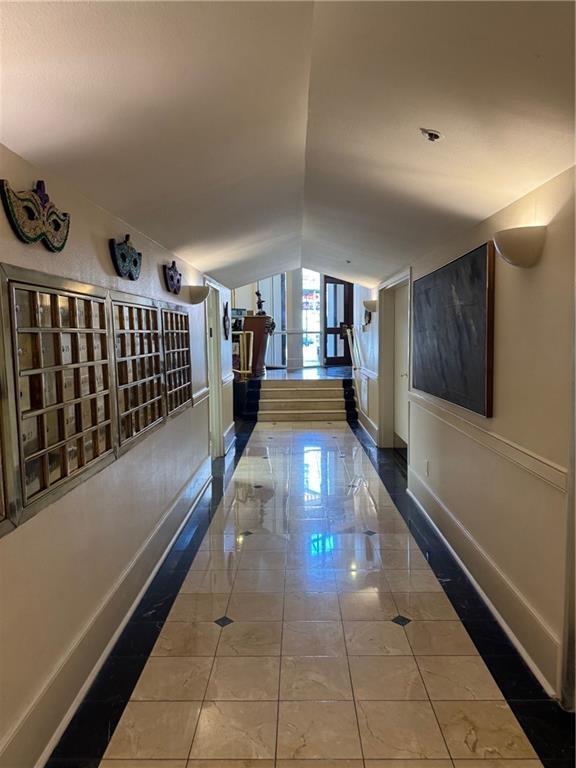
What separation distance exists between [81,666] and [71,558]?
468mm

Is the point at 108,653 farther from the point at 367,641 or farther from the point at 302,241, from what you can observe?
the point at 302,241

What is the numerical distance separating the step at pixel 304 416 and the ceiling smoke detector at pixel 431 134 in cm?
692

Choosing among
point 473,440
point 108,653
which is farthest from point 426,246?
point 108,653

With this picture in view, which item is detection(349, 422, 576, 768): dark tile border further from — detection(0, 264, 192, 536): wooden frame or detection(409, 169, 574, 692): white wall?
detection(0, 264, 192, 536): wooden frame

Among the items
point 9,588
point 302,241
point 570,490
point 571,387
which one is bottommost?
point 9,588

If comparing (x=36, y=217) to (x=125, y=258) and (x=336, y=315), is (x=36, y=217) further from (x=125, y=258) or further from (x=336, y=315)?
(x=336, y=315)

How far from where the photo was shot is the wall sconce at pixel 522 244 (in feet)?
7.23

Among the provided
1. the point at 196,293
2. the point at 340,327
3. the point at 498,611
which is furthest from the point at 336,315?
the point at 498,611

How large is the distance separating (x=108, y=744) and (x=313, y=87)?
2561mm

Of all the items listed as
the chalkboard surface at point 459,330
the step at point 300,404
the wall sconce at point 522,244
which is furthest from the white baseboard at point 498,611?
the step at point 300,404

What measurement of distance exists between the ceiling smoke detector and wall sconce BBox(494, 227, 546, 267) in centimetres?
49

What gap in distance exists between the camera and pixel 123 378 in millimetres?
2840

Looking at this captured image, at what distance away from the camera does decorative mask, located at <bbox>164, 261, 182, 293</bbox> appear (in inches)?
152

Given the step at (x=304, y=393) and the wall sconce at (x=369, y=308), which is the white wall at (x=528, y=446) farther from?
the step at (x=304, y=393)
